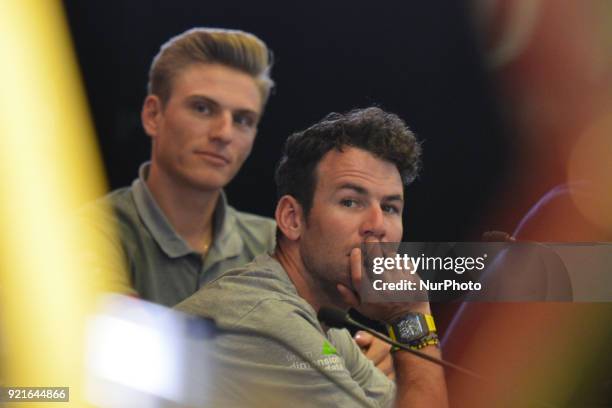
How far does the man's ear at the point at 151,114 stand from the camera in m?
2.05

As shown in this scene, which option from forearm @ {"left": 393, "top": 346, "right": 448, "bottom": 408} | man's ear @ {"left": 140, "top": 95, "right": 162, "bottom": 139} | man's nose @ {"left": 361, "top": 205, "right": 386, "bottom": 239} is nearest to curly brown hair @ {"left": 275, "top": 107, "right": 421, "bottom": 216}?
man's nose @ {"left": 361, "top": 205, "right": 386, "bottom": 239}

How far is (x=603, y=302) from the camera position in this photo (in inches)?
81.0

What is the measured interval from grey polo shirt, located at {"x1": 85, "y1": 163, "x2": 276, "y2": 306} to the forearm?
0.43 metres

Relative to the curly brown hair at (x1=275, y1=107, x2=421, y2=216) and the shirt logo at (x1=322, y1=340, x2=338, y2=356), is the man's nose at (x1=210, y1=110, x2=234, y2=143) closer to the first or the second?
the curly brown hair at (x1=275, y1=107, x2=421, y2=216)

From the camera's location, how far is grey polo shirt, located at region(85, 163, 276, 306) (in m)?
2.01

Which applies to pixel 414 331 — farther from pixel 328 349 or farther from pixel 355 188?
pixel 355 188

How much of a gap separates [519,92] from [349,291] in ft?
2.14

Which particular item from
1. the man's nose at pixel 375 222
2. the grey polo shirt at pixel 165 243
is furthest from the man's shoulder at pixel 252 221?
the man's nose at pixel 375 222

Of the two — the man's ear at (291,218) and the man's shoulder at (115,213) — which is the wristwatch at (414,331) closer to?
the man's ear at (291,218)

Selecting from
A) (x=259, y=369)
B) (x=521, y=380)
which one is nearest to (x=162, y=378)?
(x=259, y=369)

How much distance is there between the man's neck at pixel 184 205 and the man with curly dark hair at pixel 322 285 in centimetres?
13

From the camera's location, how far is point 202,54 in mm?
2051

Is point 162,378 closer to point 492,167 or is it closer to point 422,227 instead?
point 422,227

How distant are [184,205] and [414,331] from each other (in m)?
0.64
